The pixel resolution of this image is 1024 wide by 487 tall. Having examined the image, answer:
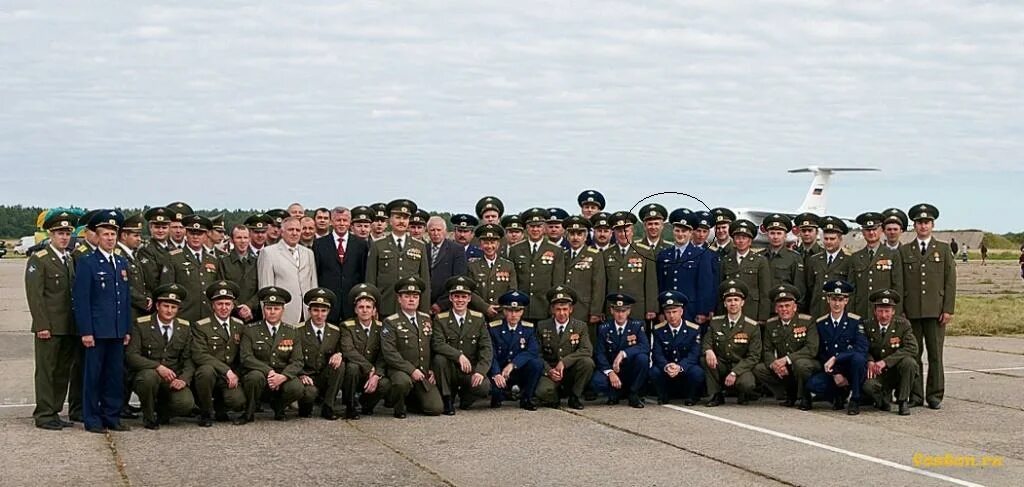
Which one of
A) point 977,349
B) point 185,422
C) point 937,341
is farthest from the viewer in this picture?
point 977,349

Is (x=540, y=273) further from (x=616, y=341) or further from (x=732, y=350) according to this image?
(x=732, y=350)

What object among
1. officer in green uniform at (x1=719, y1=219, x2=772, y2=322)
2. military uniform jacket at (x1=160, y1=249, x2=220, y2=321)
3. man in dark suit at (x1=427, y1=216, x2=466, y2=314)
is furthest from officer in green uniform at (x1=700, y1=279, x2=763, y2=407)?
military uniform jacket at (x1=160, y1=249, x2=220, y2=321)

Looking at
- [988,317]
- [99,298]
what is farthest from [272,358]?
[988,317]

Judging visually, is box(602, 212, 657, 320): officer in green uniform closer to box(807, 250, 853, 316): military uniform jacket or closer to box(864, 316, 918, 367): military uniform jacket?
box(807, 250, 853, 316): military uniform jacket

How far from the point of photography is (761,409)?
970cm

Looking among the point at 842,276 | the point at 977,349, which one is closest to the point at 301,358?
the point at 842,276

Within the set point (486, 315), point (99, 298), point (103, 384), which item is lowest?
point (103, 384)

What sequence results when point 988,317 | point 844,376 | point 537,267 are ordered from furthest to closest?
point 988,317, point 537,267, point 844,376

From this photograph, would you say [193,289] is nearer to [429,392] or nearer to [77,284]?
[77,284]

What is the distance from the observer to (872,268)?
10203 millimetres

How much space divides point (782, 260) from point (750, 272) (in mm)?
376

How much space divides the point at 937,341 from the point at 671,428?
3005mm

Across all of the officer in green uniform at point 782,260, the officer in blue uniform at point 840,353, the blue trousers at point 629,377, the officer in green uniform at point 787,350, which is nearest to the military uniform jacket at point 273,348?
the blue trousers at point 629,377

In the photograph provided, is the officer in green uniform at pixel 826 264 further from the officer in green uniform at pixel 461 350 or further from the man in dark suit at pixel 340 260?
the man in dark suit at pixel 340 260
